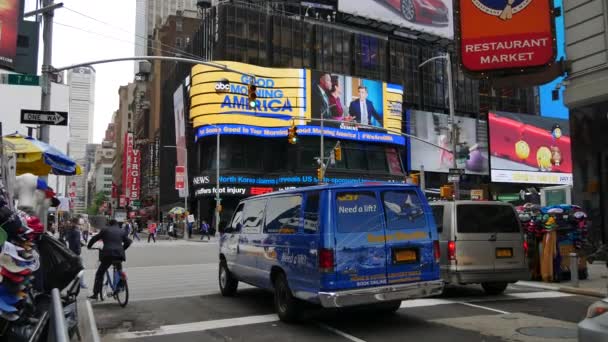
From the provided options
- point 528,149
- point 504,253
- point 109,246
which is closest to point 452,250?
point 504,253

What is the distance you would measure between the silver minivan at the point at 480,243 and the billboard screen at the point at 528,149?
193 feet

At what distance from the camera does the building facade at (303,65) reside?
57.1 meters

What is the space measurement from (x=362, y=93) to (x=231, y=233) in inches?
2063

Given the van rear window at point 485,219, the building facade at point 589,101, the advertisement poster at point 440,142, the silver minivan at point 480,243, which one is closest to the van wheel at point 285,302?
the silver minivan at point 480,243

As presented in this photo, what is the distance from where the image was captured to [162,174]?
82.5 metres

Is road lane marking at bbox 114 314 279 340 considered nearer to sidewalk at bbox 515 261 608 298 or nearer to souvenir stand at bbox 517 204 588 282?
sidewalk at bbox 515 261 608 298

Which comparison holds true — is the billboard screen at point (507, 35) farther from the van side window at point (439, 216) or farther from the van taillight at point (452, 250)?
the van taillight at point (452, 250)

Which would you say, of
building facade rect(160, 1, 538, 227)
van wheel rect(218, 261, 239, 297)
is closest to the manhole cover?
van wheel rect(218, 261, 239, 297)

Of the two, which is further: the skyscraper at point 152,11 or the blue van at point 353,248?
the skyscraper at point 152,11

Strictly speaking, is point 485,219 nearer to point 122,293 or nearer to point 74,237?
point 122,293

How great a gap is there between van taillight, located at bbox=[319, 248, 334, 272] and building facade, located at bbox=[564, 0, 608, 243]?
10504 mm

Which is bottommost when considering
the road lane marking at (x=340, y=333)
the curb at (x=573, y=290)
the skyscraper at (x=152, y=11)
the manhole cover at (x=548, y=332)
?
the road lane marking at (x=340, y=333)

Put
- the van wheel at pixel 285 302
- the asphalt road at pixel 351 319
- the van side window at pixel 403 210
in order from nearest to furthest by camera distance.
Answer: the asphalt road at pixel 351 319
the van side window at pixel 403 210
the van wheel at pixel 285 302

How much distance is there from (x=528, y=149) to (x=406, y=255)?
227ft
